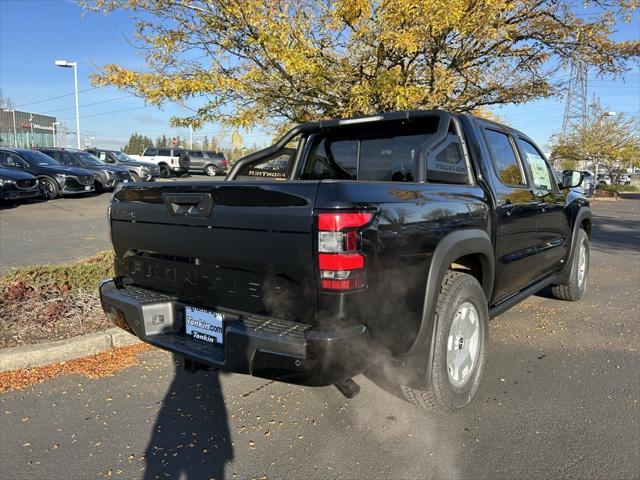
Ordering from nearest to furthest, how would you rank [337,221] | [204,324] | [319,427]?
[337,221], [204,324], [319,427]

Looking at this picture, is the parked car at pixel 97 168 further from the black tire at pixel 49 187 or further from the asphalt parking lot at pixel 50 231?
the asphalt parking lot at pixel 50 231

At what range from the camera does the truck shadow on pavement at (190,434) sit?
8.39 ft

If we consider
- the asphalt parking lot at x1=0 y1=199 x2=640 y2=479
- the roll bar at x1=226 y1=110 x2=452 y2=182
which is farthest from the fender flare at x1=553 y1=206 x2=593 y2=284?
the roll bar at x1=226 y1=110 x2=452 y2=182

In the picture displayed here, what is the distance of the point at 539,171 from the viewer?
477 centimetres

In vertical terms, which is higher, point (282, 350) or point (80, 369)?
point (282, 350)

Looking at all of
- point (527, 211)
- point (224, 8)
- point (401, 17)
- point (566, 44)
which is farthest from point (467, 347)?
point (566, 44)

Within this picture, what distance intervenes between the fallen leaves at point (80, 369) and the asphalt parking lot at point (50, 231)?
2.70 m

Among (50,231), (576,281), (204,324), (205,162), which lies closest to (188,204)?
(204,324)

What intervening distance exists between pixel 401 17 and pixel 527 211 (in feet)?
10.8

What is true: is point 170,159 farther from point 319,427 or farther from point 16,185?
point 319,427

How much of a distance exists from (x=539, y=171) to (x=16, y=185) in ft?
46.2

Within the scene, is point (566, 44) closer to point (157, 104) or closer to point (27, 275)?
point (157, 104)

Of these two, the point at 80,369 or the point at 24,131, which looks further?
the point at 24,131

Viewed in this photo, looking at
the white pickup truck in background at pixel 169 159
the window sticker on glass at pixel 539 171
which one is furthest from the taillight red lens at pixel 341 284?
the white pickup truck in background at pixel 169 159
